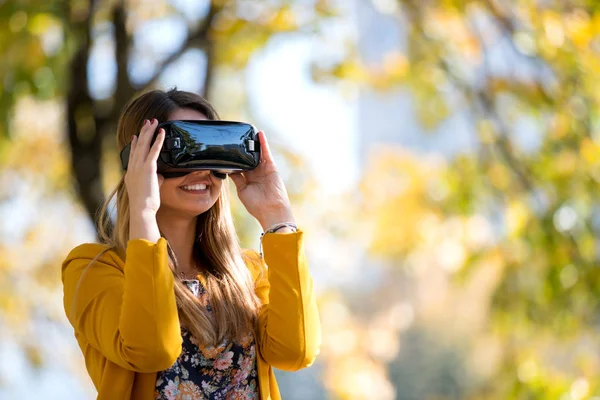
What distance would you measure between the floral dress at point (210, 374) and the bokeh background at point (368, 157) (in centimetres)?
183

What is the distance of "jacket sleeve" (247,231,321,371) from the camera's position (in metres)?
1.45

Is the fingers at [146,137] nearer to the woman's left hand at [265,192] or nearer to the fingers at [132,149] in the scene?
the fingers at [132,149]

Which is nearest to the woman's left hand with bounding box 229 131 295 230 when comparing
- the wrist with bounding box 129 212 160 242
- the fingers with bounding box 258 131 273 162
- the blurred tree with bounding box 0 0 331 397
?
the fingers with bounding box 258 131 273 162

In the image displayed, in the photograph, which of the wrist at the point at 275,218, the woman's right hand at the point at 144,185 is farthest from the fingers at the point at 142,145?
the wrist at the point at 275,218

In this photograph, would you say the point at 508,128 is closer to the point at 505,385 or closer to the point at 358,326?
the point at 505,385

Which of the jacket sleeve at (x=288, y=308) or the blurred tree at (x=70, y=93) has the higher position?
the blurred tree at (x=70, y=93)

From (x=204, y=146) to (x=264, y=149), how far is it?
15cm

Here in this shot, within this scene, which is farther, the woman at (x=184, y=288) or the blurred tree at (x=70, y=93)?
the blurred tree at (x=70, y=93)

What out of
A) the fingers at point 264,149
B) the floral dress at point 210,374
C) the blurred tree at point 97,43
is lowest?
the floral dress at point 210,374

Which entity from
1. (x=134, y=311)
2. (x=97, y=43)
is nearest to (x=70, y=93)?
(x=97, y=43)

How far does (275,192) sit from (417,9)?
2.59 metres

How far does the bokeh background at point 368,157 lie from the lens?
139 inches

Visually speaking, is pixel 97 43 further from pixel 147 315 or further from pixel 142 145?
pixel 147 315

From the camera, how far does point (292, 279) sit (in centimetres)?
147
